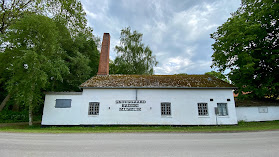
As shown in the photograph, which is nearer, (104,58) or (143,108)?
(143,108)

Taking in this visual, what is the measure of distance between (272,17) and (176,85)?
14.5m

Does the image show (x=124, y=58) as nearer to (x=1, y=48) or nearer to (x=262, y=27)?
(x=1, y=48)

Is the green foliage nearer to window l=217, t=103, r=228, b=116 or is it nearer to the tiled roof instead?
the tiled roof

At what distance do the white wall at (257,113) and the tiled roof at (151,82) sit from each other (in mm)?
3569

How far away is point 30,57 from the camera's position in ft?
41.0

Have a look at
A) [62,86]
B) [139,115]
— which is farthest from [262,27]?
[62,86]

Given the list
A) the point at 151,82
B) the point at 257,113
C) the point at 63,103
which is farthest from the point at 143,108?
the point at 257,113

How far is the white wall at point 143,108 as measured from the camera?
43.5 feet

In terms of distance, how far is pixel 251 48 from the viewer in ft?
55.4

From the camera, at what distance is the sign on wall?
44.5ft

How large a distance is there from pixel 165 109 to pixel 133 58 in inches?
543

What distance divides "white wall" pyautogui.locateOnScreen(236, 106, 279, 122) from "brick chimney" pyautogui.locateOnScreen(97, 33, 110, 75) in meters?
16.2

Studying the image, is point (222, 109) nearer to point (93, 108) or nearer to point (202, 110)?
point (202, 110)

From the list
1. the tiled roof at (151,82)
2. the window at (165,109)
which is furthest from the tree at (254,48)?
the window at (165,109)
